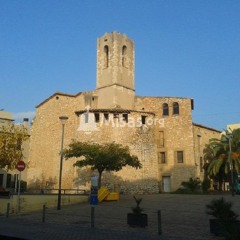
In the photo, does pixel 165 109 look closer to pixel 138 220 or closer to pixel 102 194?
pixel 102 194

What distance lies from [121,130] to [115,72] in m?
7.67

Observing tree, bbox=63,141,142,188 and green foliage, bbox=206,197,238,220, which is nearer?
green foliage, bbox=206,197,238,220

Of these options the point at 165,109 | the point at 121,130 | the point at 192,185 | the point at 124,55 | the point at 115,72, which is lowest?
the point at 192,185

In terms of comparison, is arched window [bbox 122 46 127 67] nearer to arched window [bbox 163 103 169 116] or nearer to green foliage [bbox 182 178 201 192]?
arched window [bbox 163 103 169 116]

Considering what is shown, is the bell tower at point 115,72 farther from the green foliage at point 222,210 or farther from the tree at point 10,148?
the green foliage at point 222,210

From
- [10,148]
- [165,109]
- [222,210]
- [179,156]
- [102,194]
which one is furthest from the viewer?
[165,109]

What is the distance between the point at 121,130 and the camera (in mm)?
36688

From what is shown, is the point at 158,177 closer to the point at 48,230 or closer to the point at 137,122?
the point at 137,122

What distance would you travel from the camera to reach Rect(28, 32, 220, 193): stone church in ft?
120

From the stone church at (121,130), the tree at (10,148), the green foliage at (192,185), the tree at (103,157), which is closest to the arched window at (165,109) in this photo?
the stone church at (121,130)

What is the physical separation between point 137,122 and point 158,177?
24.1 feet

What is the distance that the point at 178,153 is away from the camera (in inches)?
1544

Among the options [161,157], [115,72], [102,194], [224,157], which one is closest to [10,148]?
[102,194]

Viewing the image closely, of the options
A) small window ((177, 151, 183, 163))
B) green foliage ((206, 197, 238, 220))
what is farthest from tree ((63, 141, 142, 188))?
green foliage ((206, 197, 238, 220))
